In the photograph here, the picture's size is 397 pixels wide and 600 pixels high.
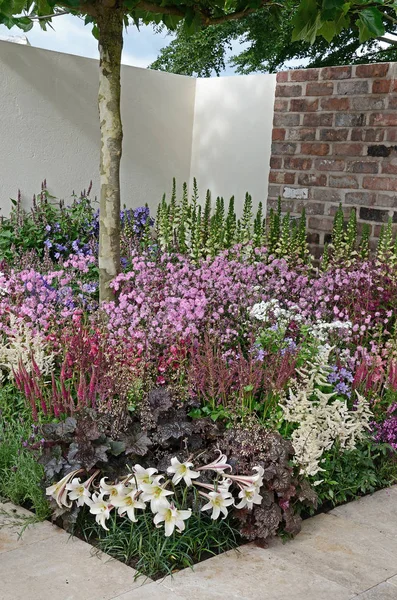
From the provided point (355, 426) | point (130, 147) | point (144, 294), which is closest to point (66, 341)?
point (144, 294)

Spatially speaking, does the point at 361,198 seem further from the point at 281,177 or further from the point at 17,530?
the point at 17,530

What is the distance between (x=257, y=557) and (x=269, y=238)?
3.67m

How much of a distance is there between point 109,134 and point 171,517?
2.77 metres

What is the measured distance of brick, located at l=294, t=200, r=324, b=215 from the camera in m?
6.74

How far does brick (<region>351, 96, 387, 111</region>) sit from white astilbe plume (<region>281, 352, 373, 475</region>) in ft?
Result: 10.8

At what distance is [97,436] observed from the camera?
3066mm

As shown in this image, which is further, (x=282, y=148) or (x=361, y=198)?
(x=282, y=148)

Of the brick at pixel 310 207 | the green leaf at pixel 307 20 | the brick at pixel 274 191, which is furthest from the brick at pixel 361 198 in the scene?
the green leaf at pixel 307 20

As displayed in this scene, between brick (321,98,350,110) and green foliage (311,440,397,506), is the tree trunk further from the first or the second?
brick (321,98,350,110)

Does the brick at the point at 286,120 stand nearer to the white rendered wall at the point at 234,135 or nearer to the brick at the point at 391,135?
the white rendered wall at the point at 234,135

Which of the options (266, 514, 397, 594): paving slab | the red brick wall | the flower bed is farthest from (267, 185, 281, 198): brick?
(266, 514, 397, 594): paving slab

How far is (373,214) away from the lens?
20.8ft

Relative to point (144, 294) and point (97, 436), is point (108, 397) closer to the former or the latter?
point (97, 436)

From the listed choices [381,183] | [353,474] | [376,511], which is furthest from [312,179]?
[376,511]
